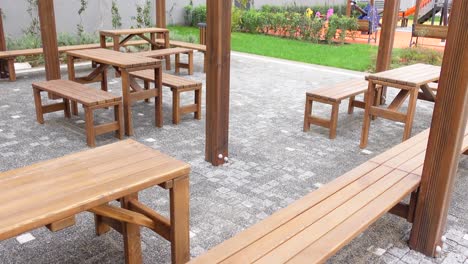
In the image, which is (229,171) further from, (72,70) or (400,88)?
(72,70)

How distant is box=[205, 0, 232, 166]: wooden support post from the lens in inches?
161

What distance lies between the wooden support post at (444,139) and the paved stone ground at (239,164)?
215mm

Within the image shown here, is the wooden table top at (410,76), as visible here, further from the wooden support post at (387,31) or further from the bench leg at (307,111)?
the bench leg at (307,111)

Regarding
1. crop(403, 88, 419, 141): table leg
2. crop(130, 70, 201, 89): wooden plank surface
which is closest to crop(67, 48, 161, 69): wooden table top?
crop(130, 70, 201, 89): wooden plank surface

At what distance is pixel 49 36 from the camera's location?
6.45m


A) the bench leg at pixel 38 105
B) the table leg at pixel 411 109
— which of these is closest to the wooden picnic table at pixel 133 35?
the bench leg at pixel 38 105

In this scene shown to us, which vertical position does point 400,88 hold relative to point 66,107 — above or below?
above

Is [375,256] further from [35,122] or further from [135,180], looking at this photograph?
[35,122]

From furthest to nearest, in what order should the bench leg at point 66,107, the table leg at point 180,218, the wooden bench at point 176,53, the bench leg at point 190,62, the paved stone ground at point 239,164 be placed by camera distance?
the bench leg at point 190,62 < the wooden bench at point 176,53 < the bench leg at point 66,107 < the paved stone ground at point 239,164 < the table leg at point 180,218

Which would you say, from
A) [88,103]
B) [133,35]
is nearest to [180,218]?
[88,103]

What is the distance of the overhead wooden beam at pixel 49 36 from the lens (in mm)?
6324

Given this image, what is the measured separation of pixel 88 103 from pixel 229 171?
1.68m

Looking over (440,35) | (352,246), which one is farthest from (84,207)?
(440,35)

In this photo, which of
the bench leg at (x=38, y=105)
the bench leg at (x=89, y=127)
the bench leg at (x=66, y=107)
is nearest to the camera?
Result: the bench leg at (x=89, y=127)
